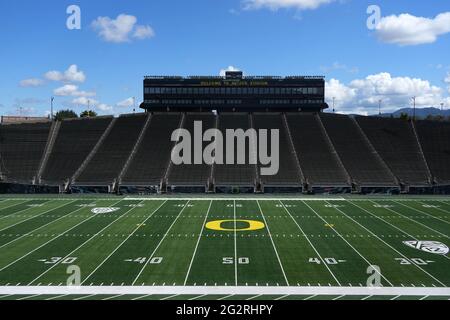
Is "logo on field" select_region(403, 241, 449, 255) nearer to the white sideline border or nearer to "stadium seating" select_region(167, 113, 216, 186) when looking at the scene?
the white sideline border

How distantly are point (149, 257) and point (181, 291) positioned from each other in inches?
197

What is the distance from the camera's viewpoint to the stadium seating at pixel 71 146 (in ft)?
163

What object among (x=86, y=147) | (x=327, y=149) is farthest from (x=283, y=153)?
(x=86, y=147)

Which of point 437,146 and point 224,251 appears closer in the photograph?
point 224,251

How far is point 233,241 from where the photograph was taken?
79.3 feet

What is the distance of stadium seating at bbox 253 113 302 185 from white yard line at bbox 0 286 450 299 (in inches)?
1187

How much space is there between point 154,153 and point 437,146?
35.2 metres

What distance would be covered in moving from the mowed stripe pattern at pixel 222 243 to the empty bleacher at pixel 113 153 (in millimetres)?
10720

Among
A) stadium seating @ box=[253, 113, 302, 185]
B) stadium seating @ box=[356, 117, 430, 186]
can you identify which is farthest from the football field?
stadium seating @ box=[356, 117, 430, 186]

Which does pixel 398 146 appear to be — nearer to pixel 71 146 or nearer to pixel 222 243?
pixel 222 243

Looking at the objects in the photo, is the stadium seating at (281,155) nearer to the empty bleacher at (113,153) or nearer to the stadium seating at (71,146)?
the empty bleacher at (113,153)

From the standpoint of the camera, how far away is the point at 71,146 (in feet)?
182

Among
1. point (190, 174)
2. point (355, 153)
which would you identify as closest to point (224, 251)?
point (190, 174)

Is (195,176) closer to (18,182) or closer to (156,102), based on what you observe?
(18,182)
